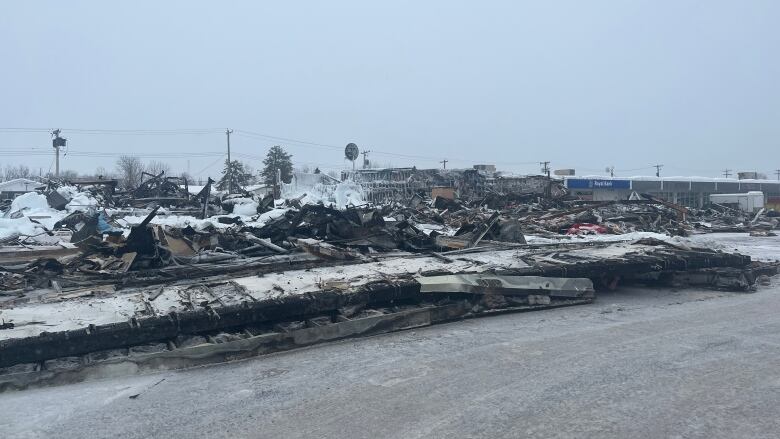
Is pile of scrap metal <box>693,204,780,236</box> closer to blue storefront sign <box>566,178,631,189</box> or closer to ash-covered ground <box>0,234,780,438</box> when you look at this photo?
blue storefront sign <box>566,178,631,189</box>

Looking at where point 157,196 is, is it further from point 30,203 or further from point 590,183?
point 590,183

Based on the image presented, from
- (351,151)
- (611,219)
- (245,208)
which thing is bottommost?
(611,219)

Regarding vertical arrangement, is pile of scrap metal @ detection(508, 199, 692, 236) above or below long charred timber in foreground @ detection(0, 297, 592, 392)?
above

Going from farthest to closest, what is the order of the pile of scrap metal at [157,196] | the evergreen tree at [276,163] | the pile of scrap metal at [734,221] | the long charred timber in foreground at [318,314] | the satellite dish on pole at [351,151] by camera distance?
the evergreen tree at [276,163]
the satellite dish on pole at [351,151]
the pile of scrap metal at [734,221]
the pile of scrap metal at [157,196]
the long charred timber in foreground at [318,314]

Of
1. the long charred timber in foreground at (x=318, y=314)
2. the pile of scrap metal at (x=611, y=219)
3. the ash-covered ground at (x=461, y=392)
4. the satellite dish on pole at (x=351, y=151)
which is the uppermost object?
the satellite dish on pole at (x=351, y=151)

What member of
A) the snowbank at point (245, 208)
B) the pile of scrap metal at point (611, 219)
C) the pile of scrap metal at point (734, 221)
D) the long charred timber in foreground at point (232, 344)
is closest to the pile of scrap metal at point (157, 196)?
the snowbank at point (245, 208)

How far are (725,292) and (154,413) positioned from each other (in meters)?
9.97

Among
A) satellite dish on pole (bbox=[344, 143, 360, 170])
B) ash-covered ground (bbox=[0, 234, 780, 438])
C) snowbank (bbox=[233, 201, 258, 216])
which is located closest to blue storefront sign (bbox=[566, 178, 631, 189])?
satellite dish on pole (bbox=[344, 143, 360, 170])

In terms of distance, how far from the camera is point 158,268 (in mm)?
9992

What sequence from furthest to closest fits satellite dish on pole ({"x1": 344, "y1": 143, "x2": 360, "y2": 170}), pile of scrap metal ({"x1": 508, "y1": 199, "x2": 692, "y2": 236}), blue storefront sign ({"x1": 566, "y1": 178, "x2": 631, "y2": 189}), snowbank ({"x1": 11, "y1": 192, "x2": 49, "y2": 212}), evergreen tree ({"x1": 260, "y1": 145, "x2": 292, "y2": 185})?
1. evergreen tree ({"x1": 260, "y1": 145, "x2": 292, "y2": 185})
2. blue storefront sign ({"x1": 566, "y1": 178, "x2": 631, "y2": 189})
3. satellite dish on pole ({"x1": 344, "y1": 143, "x2": 360, "y2": 170})
4. snowbank ({"x1": 11, "y1": 192, "x2": 49, "y2": 212})
5. pile of scrap metal ({"x1": 508, "y1": 199, "x2": 692, "y2": 236})

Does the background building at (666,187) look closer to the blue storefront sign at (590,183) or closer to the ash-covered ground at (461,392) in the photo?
the blue storefront sign at (590,183)

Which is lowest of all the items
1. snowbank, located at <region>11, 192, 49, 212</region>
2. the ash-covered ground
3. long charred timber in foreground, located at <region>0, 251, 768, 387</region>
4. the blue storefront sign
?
the ash-covered ground

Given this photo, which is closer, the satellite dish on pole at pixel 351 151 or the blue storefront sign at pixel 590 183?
the satellite dish on pole at pixel 351 151

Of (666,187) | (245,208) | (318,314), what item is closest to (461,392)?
(318,314)
